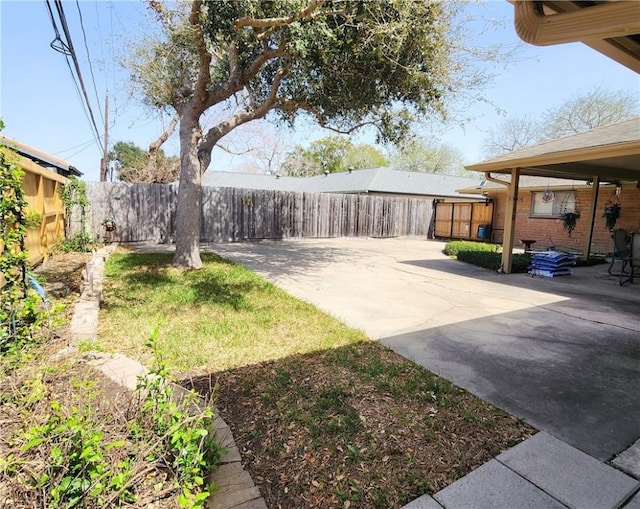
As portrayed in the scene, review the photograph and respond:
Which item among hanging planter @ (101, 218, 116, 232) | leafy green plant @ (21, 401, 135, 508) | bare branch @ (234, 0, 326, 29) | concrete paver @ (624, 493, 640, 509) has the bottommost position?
concrete paver @ (624, 493, 640, 509)

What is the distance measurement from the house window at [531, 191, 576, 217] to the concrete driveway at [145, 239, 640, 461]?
17.6 ft

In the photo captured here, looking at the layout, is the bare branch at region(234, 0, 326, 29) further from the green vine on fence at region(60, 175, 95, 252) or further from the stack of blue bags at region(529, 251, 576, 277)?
the stack of blue bags at region(529, 251, 576, 277)

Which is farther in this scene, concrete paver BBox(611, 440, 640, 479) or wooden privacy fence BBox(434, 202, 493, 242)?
wooden privacy fence BBox(434, 202, 493, 242)

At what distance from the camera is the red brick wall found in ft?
36.7

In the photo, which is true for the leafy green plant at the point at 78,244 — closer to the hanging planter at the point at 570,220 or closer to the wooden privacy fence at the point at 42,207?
the wooden privacy fence at the point at 42,207

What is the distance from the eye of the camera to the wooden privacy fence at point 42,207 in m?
5.42

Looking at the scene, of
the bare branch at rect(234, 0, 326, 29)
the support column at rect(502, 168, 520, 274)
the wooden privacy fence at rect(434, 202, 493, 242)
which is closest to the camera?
the bare branch at rect(234, 0, 326, 29)

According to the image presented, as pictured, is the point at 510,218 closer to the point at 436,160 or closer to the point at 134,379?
the point at 134,379

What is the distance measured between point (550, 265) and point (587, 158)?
2463 millimetres

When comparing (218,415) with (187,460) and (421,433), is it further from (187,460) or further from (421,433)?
(421,433)

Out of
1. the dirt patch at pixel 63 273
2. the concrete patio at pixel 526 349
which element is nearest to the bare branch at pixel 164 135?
the dirt patch at pixel 63 273

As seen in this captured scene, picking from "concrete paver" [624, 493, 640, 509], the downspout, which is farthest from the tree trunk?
"concrete paver" [624, 493, 640, 509]

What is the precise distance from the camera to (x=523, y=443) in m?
2.08

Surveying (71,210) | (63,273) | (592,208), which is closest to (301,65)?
(63,273)
